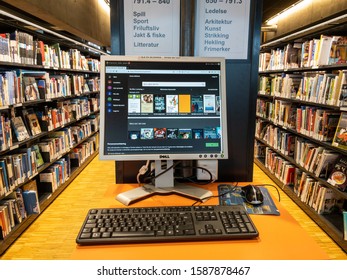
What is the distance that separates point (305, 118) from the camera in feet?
10.8

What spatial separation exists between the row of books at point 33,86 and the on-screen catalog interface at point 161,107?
1711 mm

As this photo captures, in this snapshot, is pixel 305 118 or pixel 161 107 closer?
pixel 161 107

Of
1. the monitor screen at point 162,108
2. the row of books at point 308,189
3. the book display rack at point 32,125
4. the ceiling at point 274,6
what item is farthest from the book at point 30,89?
the ceiling at point 274,6

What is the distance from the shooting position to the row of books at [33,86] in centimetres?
253

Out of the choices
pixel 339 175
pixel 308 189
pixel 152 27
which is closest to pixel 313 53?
pixel 339 175

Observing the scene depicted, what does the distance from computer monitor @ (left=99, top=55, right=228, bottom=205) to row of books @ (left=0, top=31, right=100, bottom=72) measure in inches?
71.8

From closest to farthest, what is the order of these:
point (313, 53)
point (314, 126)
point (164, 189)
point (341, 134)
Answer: point (164, 189)
point (341, 134)
point (314, 126)
point (313, 53)

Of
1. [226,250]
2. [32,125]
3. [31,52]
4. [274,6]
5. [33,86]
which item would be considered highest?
[274,6]

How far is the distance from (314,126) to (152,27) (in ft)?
7.72

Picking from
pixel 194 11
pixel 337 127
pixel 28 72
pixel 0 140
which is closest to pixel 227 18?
pixel 194 11

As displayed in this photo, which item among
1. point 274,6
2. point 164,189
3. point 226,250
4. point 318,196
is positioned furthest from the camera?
point 274,6

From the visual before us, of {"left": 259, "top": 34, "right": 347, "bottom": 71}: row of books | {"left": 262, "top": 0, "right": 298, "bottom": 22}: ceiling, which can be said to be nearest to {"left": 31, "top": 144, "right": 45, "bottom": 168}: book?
{"left": 259, "top": 34, "right": 347, "bottom": 71}: row of books

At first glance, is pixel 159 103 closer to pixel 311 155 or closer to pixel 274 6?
pixel 311 155

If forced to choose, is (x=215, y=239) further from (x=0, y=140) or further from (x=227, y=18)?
(x=0, y=140)
